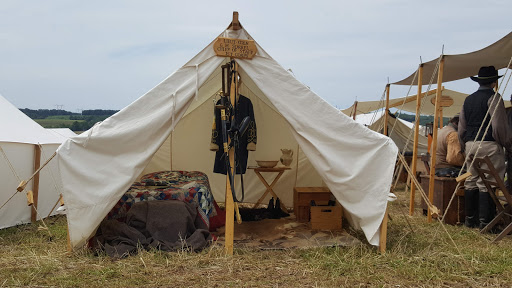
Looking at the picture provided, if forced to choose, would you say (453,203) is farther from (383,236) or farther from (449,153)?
(383,236)

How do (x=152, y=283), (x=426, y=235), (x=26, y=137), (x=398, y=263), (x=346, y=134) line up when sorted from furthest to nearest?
(x=26, y=137) → (x=426, y=235) → (x=346, y=134) → (x=398, y=263) → (x=152, y=283)

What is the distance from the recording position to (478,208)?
16.4 feet

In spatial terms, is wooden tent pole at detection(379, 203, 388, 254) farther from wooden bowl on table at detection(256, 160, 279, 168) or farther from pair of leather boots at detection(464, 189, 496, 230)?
wooden bowl on table at detection(256, 160, 279, 168)

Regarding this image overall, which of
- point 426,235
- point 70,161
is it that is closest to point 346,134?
point 426,235

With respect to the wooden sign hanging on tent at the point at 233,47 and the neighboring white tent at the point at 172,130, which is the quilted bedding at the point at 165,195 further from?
the wooden sign hanging on tent at the point at 233,47

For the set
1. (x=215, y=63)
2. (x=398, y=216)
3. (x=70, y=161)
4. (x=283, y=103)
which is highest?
(x=215, y=63)

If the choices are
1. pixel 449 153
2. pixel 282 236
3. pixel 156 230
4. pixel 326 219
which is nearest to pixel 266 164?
pixel 326 219

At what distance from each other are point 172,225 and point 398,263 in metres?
1.86

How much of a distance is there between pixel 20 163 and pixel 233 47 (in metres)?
3.08

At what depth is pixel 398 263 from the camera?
3484 mm

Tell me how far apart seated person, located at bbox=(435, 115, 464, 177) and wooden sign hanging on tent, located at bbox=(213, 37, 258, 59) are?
2.88 meters

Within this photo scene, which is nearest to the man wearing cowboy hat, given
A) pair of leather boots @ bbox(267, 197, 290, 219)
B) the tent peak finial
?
A: pair of leather boots @ bbox(267, 197, 290, 219)

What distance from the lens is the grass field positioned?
3113mm

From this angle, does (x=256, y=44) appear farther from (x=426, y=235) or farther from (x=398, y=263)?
(x=426, y=235)
